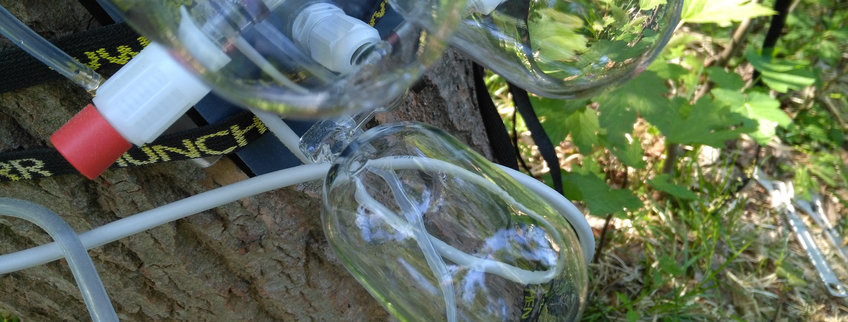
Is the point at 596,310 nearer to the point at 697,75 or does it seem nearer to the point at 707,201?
the point at 707,201

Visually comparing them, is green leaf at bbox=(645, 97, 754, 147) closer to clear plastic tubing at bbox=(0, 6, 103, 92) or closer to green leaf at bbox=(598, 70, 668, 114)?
green leaf at bbox=(598, 70, 668, 114)

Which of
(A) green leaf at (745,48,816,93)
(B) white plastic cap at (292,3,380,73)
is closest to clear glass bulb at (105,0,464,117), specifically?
(B) white plastic cap at (292,3,380,73)

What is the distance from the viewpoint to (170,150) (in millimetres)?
649

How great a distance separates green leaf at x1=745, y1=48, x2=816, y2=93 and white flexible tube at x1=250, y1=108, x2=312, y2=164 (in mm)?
1242

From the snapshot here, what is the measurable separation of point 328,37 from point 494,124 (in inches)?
20.4

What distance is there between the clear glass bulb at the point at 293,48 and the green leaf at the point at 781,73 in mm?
1270

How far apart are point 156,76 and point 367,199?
0.79 feet

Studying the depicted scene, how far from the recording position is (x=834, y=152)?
172 centimetres

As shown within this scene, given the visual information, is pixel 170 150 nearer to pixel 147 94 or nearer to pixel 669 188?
pixel 147 94

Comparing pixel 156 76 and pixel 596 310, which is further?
pixel 596 310

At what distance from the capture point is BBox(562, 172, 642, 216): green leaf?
3.90ft

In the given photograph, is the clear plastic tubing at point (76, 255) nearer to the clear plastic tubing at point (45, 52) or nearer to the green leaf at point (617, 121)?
the clear plastic tubing at point (45, 52)

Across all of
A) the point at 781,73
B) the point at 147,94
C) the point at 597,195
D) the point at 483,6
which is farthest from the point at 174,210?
the point at 781,73

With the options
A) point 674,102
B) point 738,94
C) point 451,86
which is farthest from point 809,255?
point 451,86
